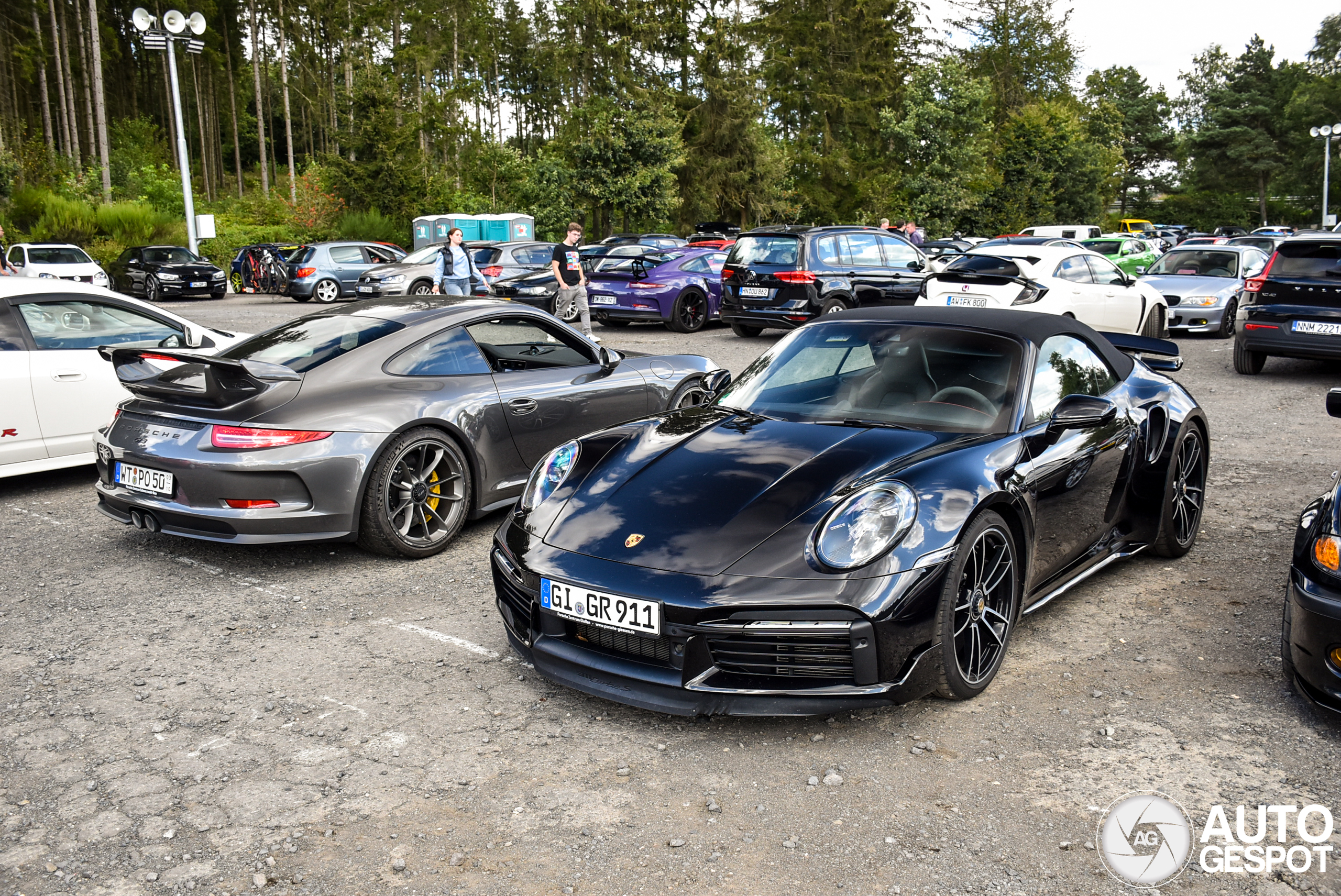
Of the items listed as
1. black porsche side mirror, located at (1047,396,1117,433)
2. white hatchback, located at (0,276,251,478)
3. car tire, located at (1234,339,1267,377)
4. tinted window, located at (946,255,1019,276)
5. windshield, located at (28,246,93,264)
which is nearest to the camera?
black porsche side mirror, located at (1047,396,1117,433)

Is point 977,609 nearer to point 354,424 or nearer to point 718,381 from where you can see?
point 718,381

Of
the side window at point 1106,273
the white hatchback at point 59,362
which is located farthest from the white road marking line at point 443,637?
the side window at point 1106,273

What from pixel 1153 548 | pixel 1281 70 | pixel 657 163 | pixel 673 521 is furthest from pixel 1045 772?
pixel 1281 70

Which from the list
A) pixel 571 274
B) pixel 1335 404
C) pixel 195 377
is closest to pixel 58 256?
pixel 571 274

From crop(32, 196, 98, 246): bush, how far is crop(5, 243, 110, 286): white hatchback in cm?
618

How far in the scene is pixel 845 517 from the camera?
3.60 m

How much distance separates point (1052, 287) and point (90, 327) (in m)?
10.8

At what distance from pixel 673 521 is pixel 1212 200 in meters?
80.6

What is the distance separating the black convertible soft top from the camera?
464 centimetres

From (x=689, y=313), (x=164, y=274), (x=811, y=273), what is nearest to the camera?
(x=811, y=273)

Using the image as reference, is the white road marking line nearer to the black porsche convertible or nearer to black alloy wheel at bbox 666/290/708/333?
the black porsche convertible

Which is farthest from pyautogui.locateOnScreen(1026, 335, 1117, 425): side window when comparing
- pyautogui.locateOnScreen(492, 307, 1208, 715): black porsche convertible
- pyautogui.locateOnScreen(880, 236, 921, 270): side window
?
pyautogui.locateOnScreen(880, 236, 921, 270): side window

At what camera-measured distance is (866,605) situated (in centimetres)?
336

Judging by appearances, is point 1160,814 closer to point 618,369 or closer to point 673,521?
point 673,521
